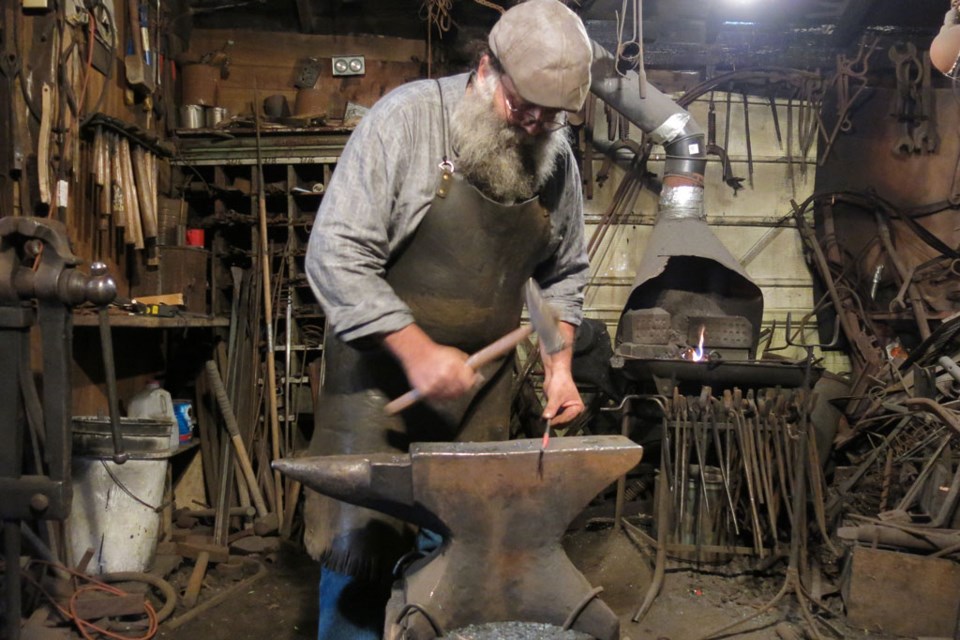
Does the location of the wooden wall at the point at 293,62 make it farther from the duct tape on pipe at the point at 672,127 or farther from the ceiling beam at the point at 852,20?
the ceiling beam at the point at 852,20

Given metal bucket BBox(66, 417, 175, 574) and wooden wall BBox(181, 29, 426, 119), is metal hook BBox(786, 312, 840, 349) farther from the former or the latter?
metal bucket BBox(66, 417, 175, 574)

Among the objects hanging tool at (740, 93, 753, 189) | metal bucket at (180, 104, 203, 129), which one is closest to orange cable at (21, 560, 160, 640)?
metal bucket at (180, 104, 203, 129)

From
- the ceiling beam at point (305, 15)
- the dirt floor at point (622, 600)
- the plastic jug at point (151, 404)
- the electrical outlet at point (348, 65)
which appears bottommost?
the dirt floor at point (622, 600)

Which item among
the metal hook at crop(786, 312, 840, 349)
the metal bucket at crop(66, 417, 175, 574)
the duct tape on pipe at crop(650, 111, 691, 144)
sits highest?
the duct tape on pipe at crop(650, 111, 691, 144)

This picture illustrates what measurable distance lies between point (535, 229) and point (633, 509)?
2.84m

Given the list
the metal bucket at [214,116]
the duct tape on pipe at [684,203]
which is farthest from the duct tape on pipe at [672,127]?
Result: the metal bucket at [214,116]

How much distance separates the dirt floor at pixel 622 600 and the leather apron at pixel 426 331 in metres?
1.54

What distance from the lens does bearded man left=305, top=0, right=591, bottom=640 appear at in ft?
4.80

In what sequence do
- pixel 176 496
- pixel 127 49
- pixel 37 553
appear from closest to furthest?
1. pixel 37 553
2. pixel 127 49
3. pixel 176 496

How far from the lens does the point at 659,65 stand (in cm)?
504

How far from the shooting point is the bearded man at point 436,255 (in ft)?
4.80

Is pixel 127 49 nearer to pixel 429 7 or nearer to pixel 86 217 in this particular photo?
pixel 86 217

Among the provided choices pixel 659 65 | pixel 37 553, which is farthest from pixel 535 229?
pixel 659 65

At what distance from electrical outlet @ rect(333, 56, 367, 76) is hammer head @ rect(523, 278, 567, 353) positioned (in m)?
3.83
